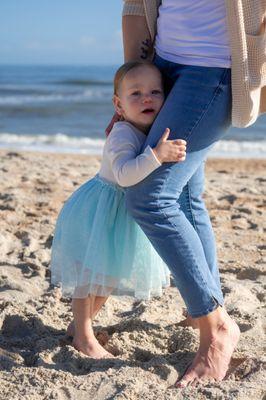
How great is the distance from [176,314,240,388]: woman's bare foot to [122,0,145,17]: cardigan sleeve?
4.13 feet

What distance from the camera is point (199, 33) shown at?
2480mm

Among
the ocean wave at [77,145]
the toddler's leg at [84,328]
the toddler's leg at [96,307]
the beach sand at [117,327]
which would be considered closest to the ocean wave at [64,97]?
the ocean wave at [77,145]

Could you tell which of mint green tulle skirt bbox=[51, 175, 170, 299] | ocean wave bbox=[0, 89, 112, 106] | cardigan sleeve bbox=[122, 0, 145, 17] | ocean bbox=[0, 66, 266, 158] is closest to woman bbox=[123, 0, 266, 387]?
cardigan sleeve bbox=[122, 0, 145, 17]

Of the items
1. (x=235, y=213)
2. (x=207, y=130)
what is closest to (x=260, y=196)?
(x=235, y=213)

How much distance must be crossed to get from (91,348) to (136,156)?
2.77 ft

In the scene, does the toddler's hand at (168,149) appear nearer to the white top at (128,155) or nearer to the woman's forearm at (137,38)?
the white top at (128,155)

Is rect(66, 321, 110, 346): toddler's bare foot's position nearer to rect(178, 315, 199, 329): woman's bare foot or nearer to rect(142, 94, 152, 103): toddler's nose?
rect(178, 315, 199, 329): woman's bare foot

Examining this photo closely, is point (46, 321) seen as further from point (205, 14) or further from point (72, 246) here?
point (205, 14)

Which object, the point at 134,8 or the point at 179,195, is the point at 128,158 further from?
the point at 134,8

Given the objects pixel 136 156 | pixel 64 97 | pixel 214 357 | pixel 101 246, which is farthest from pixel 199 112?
pixel 64 97

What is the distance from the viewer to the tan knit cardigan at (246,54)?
2402 mm

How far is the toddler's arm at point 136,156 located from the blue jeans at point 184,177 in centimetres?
4

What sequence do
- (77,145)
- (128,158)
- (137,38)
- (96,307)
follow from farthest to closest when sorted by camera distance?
(77,145) → (96,307) → (137,38) → (128,158)

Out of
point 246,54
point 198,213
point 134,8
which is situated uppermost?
point 134,8
